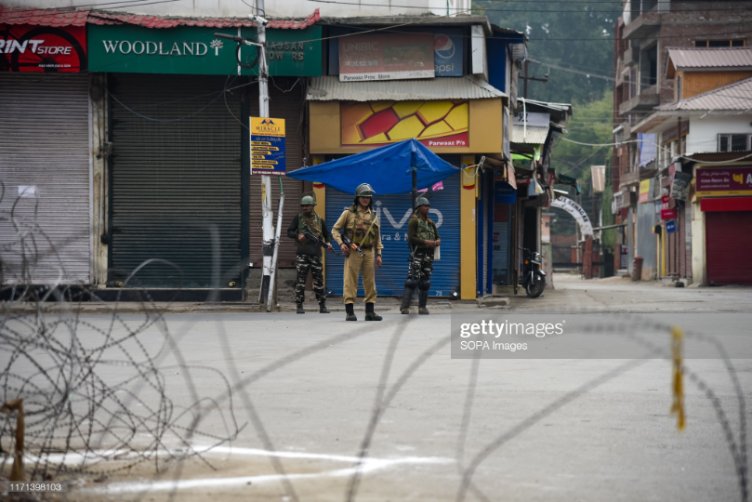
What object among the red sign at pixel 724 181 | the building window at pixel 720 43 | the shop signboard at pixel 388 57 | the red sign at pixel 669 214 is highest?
the building window at pixel 720 43

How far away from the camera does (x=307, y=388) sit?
9430mm

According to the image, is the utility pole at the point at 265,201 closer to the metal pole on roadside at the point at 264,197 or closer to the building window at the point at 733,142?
the metal pole on roadside at the point at 264,197

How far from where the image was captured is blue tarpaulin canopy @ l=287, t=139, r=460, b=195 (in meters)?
20.4

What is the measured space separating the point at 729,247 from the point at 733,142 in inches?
228

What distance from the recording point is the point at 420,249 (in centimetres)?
1848

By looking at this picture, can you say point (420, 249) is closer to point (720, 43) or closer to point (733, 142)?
point (733, 142)

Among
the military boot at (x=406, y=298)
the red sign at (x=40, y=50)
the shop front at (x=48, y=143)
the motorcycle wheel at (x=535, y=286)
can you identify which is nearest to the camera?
the military boot at (x=406, y=298)

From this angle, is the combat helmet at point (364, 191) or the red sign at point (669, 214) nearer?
the combat helmet at point (364, 191)

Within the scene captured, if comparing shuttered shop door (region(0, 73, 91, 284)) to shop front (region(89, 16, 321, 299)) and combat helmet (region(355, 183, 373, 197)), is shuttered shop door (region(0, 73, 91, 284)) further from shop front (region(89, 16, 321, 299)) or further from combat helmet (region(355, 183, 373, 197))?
combat helmet (region(355, 183, 373, 197))

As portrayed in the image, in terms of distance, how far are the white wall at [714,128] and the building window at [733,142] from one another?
151 mm

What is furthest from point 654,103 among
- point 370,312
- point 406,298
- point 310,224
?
point 370,312

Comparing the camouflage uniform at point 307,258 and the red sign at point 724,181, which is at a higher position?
the red sign at point 724,181

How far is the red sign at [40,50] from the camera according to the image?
21.4 metres

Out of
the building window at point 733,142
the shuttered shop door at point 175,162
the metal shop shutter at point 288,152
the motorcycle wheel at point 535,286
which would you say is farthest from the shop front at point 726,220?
the shuttered shop door at point 175,162
